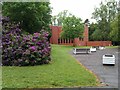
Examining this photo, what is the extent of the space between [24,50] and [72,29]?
32.4m

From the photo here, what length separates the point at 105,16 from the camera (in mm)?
55688

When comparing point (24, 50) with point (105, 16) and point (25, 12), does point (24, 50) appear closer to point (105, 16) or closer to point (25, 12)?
point (25, 12)

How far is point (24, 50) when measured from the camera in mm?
15047

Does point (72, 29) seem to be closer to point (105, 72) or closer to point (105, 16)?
point (105, 16)

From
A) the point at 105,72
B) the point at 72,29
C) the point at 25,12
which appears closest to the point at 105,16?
the point at 72,29

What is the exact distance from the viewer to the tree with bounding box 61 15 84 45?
153ft

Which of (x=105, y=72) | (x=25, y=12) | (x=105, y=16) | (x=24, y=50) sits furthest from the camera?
(x=105, y=16)

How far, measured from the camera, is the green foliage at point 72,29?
46781mm

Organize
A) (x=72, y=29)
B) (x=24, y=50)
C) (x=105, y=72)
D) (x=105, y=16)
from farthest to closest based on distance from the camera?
(x=105, y=16), (x=72, y=29), (x=24, y=50), (x=105, y=72)

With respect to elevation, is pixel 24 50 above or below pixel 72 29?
below

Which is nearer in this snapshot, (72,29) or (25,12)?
(25,12)

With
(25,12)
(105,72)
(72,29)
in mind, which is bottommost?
(105,72)

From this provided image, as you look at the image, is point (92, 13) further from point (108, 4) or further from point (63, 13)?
point (63, 13)

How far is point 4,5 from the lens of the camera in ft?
62.3
